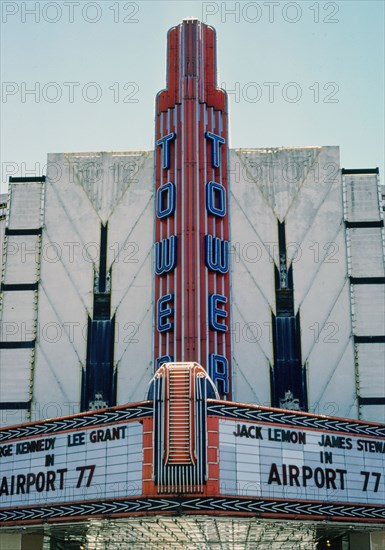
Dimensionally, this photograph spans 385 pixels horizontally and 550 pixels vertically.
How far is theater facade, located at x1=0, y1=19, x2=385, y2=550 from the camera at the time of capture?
128 feet

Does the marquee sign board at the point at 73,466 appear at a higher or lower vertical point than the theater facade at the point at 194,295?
lower

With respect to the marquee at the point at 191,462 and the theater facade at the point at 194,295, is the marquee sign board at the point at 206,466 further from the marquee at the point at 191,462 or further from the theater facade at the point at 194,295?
the theater facade at the point at 194,295

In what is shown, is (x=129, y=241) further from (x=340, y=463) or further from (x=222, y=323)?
(x=340, y=463)

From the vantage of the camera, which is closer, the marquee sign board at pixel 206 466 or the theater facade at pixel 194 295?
the marquee sign board at pixel 206 466

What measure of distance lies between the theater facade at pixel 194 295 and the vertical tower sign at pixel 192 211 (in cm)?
8

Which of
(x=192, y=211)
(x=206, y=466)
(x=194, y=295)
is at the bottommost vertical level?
(x=206, y=466)

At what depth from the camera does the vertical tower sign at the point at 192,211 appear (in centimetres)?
4334

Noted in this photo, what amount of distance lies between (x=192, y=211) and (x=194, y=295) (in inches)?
168

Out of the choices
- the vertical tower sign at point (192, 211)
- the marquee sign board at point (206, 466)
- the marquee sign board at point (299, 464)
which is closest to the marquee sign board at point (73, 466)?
the marquee sign board at point (206, 466)

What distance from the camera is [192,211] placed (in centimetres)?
4503

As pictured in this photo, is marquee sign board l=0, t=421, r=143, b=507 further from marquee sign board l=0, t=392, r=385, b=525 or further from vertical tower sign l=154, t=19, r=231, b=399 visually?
vertical tower sign l=154, t=19, r=231, b=399

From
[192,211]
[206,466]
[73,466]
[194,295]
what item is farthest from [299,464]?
[192,211]

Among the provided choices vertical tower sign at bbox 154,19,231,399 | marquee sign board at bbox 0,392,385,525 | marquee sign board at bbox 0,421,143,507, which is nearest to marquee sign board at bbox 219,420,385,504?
marquee sign board at bbox 0,392,385,525

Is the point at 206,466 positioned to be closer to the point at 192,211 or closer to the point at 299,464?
the point at 299,464
